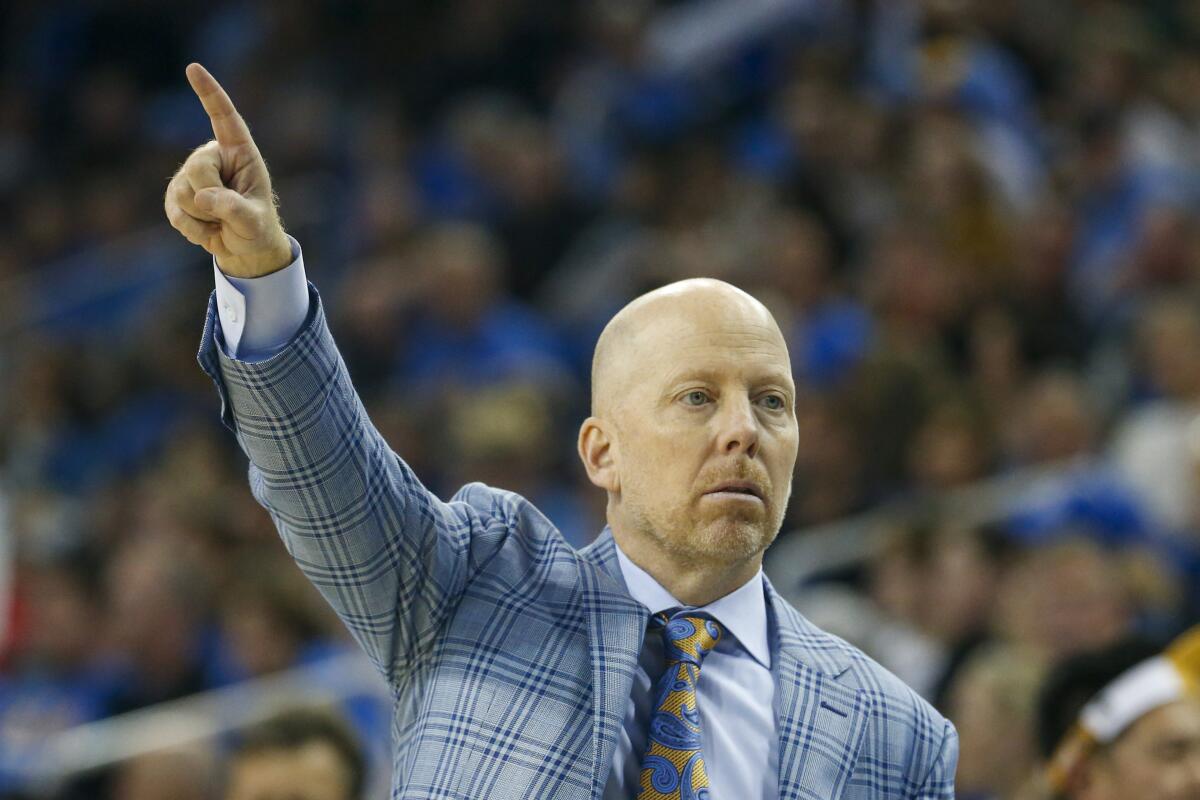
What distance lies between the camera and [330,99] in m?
10.5

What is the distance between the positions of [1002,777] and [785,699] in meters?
2.05

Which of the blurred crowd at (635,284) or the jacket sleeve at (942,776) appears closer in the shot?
the jacket sleeve at (942,776)

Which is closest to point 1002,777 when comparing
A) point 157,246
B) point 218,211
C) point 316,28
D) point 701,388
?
point 701,388

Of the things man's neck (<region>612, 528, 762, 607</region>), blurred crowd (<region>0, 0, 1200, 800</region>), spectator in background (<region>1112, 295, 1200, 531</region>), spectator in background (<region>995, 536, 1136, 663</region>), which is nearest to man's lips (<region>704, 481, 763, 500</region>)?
man's neck (<region>612, 528, 762, 607</region>)

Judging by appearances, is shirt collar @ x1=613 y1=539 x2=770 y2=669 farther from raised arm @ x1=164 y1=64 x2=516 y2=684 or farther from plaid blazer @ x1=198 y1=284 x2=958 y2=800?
raised arm @ x1=164 y1=64 x2=516 y2=684

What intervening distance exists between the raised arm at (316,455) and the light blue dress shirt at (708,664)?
0.9 inches

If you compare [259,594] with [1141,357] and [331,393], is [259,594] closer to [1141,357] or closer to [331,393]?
[1141,357]

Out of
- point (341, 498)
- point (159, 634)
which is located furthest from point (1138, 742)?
point (159, 634)

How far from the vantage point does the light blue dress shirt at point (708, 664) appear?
7.91ft

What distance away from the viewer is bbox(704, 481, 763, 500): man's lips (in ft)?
8.54

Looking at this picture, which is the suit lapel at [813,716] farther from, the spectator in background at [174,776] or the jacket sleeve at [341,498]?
the spectator in background at [174,776]

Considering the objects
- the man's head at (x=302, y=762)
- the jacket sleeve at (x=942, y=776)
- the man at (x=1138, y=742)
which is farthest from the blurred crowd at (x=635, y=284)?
the jacket sleeve at (x=942, y=776)

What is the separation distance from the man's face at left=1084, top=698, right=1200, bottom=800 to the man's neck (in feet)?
4.14

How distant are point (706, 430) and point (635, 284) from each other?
15.9 ft
